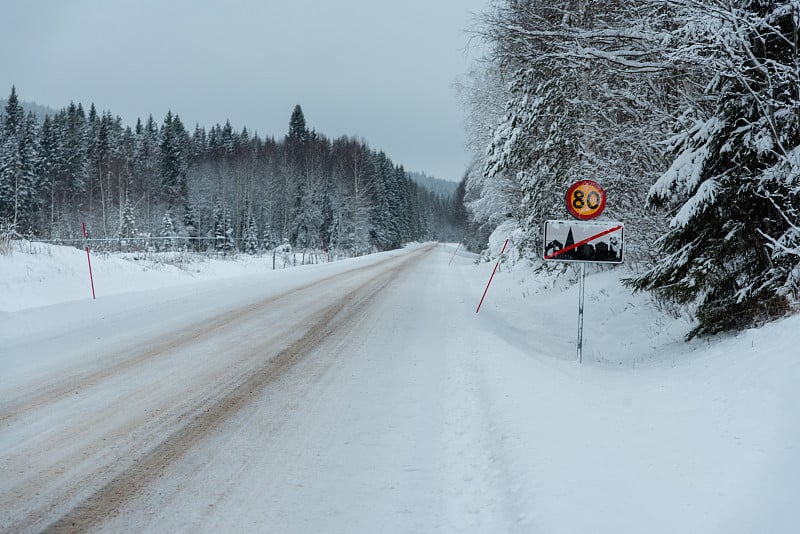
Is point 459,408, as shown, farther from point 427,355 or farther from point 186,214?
point 186,214

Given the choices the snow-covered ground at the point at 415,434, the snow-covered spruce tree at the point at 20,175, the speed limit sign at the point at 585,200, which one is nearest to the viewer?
the snow-covered ground at the point at 415,434

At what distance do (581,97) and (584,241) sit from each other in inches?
252

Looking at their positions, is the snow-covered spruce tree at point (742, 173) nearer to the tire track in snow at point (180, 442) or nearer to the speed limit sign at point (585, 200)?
the speed limit sign at point (585, 200)

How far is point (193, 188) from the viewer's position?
222ft

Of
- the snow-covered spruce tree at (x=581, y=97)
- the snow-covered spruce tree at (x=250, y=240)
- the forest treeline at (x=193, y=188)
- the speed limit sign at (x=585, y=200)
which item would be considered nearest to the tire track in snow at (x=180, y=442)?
the speed limit sign at (x=585, y=200)

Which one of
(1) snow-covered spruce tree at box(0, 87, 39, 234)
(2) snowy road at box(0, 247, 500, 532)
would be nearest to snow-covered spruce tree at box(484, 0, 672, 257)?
(2) snowy road at box(0, 247, 500, 532)

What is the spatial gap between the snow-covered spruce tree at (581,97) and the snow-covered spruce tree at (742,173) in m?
0.82

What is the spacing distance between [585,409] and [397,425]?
1.68m

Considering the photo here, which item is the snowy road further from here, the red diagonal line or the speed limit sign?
the speed limit sign

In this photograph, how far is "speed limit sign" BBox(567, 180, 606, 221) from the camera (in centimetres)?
671

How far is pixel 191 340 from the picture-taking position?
23.0 ft

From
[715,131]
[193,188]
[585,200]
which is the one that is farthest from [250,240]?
[715,131]

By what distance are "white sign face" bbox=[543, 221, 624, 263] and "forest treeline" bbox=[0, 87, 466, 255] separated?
47.1 meters

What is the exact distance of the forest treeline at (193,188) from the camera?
184 feet
